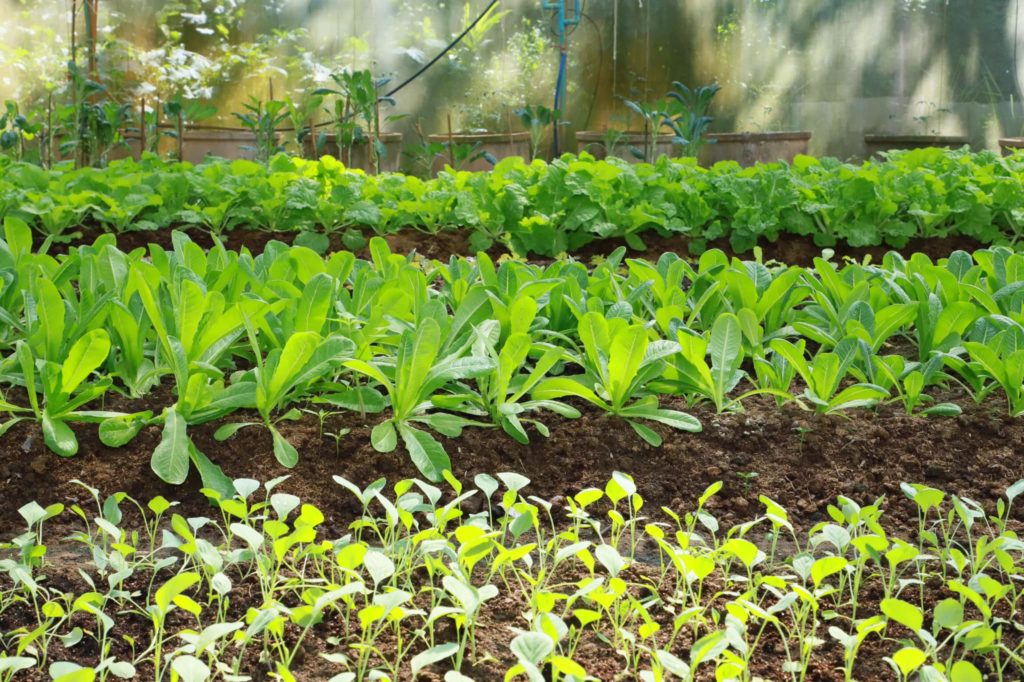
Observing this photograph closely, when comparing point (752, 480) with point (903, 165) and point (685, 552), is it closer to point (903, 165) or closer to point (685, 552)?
point (685, 552)

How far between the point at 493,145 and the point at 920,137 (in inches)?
178

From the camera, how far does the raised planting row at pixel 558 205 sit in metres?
4.72

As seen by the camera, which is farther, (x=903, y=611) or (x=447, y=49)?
(x=447, y=49)

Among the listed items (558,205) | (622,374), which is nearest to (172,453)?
(622,374)

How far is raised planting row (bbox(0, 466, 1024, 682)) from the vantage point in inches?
56.8

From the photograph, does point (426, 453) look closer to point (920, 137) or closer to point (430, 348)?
point (430, 348)

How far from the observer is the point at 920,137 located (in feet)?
34.8

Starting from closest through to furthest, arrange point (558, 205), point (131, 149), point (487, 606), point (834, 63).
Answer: point (487, 606), point (558, 205), point (131, 149), point (834, 63)

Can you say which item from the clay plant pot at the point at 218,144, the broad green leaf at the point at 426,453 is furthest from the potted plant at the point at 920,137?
the broad green leaf at the point at 426,453

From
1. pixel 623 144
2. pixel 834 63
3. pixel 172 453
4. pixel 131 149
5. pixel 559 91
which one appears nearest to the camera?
pixel 172 453

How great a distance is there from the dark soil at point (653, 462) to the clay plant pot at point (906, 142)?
8.81 metres

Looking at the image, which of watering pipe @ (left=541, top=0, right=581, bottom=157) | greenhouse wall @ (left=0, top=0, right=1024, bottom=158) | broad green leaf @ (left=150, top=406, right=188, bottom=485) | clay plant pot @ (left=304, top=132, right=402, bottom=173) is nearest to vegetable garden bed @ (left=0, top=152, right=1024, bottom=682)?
broad green leaf @ (left=150, top=406, right=188, bottom=485)

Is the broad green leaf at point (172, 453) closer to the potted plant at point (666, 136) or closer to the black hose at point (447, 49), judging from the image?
the potted plant at point (666, 136)

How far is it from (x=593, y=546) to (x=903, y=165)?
4562 millimetres
